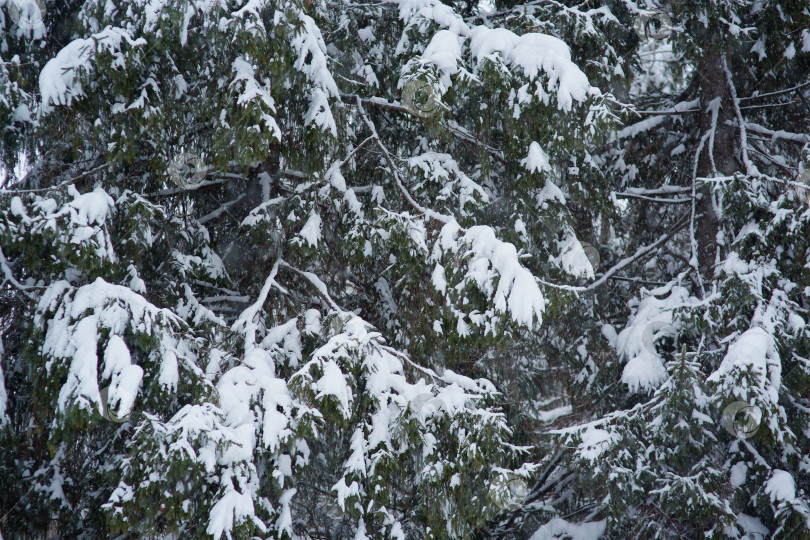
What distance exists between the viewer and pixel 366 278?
21.5 ft

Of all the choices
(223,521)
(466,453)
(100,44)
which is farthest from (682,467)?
(100,44)

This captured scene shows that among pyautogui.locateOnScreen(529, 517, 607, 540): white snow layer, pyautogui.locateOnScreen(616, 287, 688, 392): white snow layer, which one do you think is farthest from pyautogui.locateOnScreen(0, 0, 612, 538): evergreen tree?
pyautogui.locateOnScreen(529, 517, 607, 540): white snow layer

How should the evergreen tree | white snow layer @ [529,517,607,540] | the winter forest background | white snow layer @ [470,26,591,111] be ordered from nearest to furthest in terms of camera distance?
the evergreen tree → the winter forest background → white snow layer @ [470,26,591,111] → white snow layer @ [529,517,607,540]

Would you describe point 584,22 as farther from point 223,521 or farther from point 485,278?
point 223,521

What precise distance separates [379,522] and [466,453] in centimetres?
83

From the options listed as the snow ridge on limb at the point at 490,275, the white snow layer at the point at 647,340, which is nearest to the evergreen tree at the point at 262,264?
the snow ridge on limb at the point at 490,275

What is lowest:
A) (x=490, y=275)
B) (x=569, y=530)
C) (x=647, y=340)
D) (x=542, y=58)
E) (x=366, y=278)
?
(x=569, y=530)

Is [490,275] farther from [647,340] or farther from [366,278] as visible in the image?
[647,340]

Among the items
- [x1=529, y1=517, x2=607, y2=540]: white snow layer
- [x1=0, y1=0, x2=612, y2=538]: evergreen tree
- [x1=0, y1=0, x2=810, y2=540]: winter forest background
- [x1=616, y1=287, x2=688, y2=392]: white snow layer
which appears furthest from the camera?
[x1=529, y1=517, x2=607, y2=540]: white snow layer

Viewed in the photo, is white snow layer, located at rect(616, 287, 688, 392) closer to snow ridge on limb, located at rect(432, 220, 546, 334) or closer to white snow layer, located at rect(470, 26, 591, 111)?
snow ridge on limb, located at rect(432, 220, 546, 334)

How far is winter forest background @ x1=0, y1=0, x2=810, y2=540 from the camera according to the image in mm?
4508

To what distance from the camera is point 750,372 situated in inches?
198

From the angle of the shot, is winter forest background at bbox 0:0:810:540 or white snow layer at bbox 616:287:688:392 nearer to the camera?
winter forest background at bbox 0:0:810:540

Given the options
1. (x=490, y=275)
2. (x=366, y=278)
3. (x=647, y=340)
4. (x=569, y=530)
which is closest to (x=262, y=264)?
(x=366, y=278)
